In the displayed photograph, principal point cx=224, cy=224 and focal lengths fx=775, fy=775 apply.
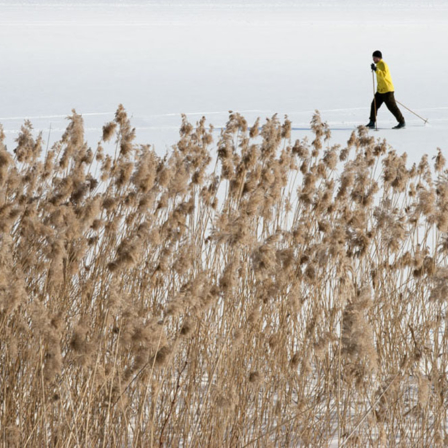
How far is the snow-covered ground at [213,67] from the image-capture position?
11547 mm

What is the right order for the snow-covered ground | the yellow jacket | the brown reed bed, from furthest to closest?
the snow-covered ground
the yellow jacket
the brown reed bed

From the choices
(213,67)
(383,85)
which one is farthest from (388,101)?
(213,67)

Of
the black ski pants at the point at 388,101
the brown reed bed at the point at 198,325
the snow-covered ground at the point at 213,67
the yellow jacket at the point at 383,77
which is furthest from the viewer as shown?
the snow-covered ground at the point at 213,67

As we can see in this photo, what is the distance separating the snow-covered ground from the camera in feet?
37.9

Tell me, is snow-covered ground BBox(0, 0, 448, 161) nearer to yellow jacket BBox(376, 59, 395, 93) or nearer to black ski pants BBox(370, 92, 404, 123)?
black ski pants BBox(370, 92, 404, 123)

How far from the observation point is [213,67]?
1922cm

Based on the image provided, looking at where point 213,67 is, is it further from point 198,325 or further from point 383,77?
point 198,325

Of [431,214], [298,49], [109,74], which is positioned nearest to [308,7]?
[298,49]

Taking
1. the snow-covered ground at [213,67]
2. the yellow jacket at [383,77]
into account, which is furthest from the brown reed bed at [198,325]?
the yellow jacket at [383,77]

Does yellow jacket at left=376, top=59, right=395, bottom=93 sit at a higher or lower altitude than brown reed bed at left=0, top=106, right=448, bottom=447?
higher

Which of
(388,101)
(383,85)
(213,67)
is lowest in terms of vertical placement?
(388,101)

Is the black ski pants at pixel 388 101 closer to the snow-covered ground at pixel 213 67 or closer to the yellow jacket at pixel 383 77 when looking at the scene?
the yellow jacket at pixel 383 77

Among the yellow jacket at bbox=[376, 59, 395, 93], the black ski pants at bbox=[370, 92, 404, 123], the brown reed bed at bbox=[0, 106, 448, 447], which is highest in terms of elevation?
the yellow jacket at bbox=[376, 59, 395, 93]

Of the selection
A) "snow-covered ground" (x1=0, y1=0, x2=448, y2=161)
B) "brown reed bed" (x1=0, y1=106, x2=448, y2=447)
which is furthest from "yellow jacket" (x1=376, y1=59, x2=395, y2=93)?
"brown reed bed" (x1=0, y1=106, x2=448, y2=447)
